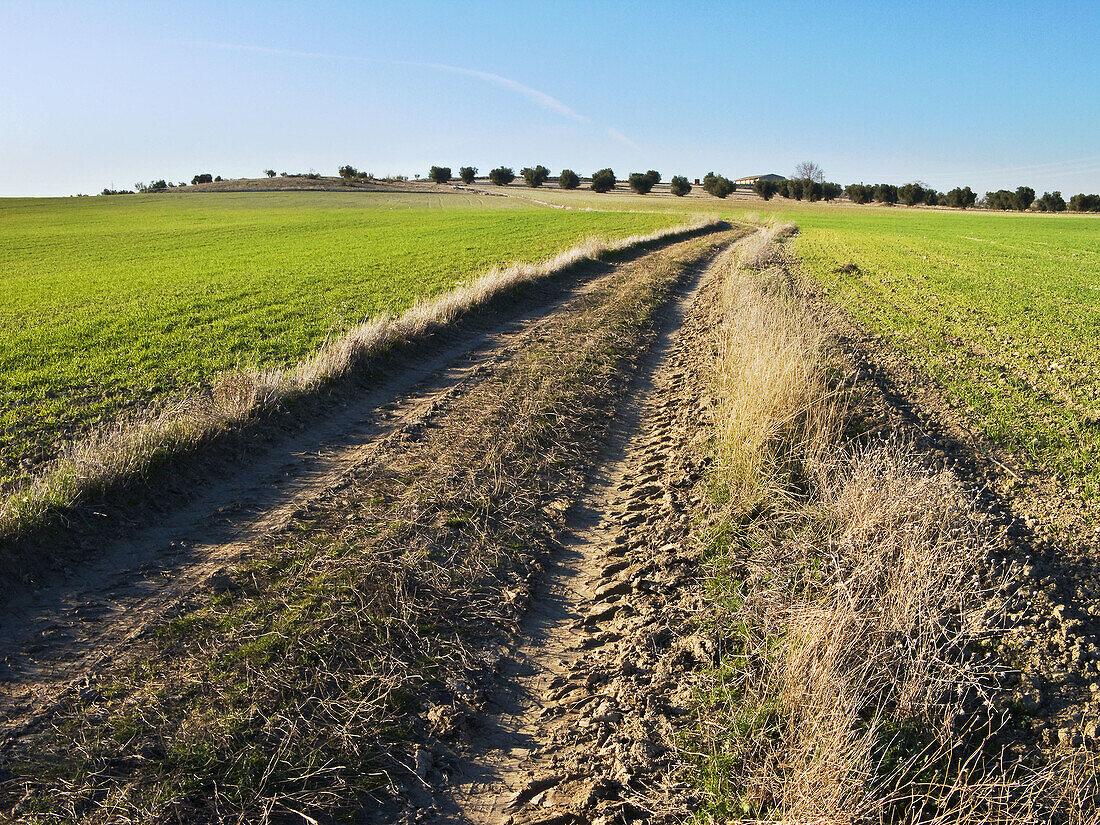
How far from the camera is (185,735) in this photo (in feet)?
11.1

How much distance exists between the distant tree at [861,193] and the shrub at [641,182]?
38.4 metres

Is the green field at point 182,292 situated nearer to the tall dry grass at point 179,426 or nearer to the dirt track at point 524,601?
the tall dry grass at point 179,426

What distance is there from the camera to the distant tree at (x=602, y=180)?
10956 centimetres

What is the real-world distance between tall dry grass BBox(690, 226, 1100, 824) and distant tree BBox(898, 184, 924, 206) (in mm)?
127691

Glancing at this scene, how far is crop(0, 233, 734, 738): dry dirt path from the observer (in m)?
4.01

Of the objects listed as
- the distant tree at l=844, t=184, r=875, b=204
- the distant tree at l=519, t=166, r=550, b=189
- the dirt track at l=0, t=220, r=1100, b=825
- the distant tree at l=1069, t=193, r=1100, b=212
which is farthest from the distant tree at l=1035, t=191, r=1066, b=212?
the dirt track at l=0, t=220, r=1100, b=825

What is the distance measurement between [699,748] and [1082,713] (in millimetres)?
2292

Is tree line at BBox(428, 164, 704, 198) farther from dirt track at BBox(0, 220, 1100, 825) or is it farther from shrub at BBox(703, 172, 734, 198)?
dirt track at BBox(0, 220, 1100, 825)

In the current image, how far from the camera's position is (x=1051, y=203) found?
100625 mm

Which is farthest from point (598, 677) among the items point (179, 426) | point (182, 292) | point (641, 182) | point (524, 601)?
point (641, 182)

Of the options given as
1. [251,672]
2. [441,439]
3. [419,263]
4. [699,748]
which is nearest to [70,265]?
[419,263]

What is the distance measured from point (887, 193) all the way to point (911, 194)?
3922 millimetres

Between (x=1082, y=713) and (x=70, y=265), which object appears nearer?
(x=1082, y=713)

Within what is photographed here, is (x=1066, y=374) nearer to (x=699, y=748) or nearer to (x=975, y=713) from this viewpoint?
(x=975, y=713)
